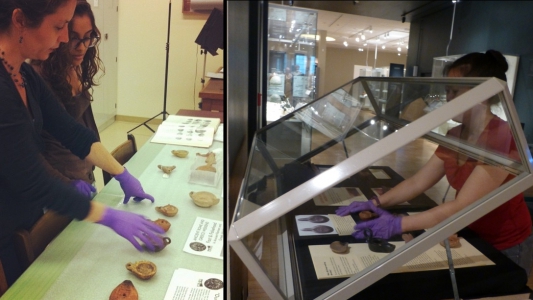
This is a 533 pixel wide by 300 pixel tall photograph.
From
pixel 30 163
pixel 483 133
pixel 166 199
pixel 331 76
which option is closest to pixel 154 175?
pixel 166 199

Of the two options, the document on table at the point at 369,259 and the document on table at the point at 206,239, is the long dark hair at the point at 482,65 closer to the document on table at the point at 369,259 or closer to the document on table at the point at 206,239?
the document on table at the point at 369,259

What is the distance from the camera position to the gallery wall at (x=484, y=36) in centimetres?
120

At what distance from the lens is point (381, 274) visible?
812 millimetres

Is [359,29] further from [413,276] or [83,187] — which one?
[83,187]

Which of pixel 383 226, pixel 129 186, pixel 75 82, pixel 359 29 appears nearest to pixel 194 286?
pixel 129 186

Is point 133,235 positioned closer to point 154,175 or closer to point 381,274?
point 154,175

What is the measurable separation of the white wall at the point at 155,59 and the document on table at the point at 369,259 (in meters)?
0.66

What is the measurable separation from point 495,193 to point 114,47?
1.17m

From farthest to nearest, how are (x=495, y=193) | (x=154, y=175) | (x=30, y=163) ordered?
(x=154, y=175)
(x=30, y=163)
(x=495, y=193)

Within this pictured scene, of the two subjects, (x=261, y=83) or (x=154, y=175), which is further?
(x=261, y=83)

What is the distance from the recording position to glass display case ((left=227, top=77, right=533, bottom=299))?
69cm

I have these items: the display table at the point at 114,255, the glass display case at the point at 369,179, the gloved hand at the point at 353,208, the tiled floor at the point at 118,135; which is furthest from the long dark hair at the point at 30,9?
the gloved hand at the point at 353,208

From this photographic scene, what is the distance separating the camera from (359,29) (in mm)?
1049

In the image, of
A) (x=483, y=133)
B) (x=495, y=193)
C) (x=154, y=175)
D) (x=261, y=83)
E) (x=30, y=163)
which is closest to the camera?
(x=495, y=193)
